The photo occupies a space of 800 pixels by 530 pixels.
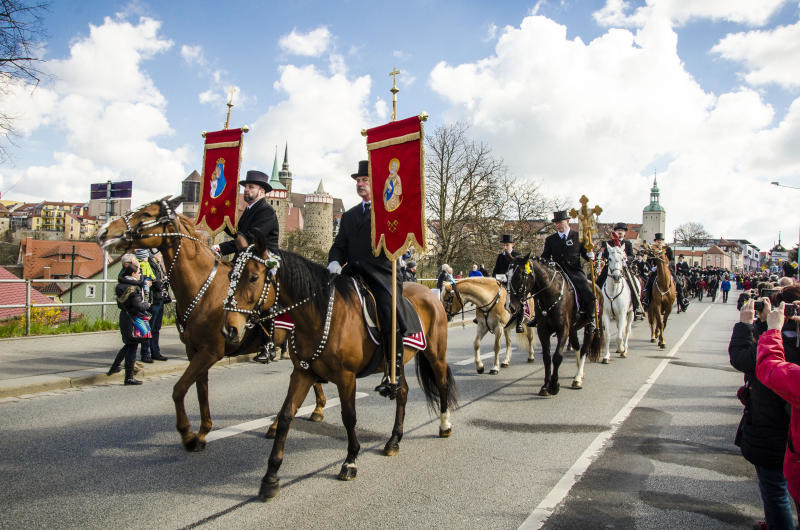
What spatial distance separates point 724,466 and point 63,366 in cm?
944

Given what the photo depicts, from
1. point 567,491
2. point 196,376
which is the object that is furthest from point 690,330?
point 196,376

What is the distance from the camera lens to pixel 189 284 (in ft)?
17.0

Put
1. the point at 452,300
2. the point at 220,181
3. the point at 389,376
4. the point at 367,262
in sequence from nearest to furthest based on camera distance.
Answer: the point at 389,376
the point at 367,262
the point at 220,181
the point at 452,300

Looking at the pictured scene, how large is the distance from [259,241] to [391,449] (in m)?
2.40

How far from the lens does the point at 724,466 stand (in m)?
4.96

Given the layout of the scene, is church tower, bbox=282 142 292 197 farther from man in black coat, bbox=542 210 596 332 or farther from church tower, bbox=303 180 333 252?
man in black coat, bbox=542 210 596 332

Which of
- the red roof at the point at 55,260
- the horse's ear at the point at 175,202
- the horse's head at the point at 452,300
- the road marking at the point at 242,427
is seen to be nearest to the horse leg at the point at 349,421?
the road marking at the point at 242,427

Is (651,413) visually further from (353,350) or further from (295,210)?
(295,210)

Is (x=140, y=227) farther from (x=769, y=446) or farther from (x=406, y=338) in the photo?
(x=769, y=446)

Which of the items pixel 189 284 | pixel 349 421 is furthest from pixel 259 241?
pixel 349 421

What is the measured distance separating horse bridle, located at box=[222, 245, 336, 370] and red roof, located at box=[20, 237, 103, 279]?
51.4 meters

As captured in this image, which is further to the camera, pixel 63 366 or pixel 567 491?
pixel 63 366

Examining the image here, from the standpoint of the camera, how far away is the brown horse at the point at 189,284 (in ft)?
16.1

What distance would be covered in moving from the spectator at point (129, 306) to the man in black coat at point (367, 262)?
406cm
